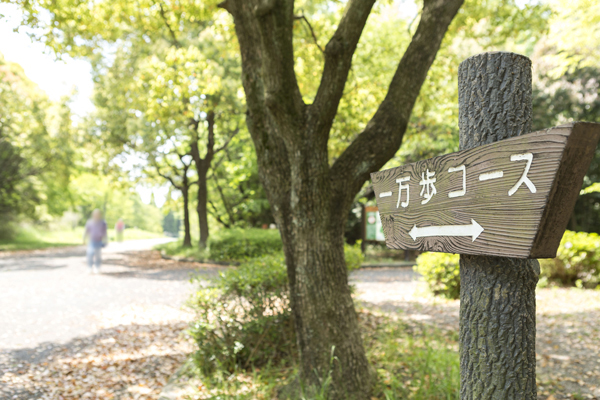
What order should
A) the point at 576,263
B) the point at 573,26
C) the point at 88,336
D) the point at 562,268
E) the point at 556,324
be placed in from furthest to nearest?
the point at 562,268 < the point at 576,263 < the point at 573,26 < the point at 88,336 < the point at 556,324

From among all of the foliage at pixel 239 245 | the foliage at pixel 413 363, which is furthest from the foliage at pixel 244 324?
the foliage at pixel 239 245

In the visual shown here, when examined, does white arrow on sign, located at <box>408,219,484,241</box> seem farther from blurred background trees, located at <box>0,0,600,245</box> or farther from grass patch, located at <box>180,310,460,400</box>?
blurred background trees, located at <box>0,0,600,245</box>

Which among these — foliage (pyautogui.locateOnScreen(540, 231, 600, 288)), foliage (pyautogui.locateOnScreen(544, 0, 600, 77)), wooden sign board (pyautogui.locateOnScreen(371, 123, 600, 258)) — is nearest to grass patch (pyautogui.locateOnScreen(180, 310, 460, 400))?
wooden sign board (pyautogui.locateOnScreen(371, 123, 600, 258))

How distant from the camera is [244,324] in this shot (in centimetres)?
459

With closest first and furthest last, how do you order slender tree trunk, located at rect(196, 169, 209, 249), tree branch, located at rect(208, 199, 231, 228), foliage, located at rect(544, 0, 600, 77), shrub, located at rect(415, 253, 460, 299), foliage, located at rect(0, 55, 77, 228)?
foliage, located at rect(544, 0, 600, 77) < shrub, located at rect(415, 253, 460, 299) < slender tree trunk, located at rect(196, 169, 209, 249) < foliage, located at rect(0, 55, 77, 228) < tree branch, located at rect(208, 199, 231, 228)

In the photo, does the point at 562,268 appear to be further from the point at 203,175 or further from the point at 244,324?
the point at 203,175

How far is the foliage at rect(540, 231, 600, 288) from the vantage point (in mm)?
8805

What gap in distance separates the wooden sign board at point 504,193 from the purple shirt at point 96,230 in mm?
12514

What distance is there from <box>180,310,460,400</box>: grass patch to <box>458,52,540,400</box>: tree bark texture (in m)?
1.52

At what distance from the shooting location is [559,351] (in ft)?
16.7

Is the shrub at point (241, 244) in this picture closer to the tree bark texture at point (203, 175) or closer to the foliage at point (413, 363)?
the tree bark texture at point (203, 175)

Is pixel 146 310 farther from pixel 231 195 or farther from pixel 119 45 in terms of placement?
pixel 231 195

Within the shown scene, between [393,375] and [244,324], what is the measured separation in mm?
1661

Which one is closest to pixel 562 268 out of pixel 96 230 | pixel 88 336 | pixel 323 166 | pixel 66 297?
pixel 323 166
